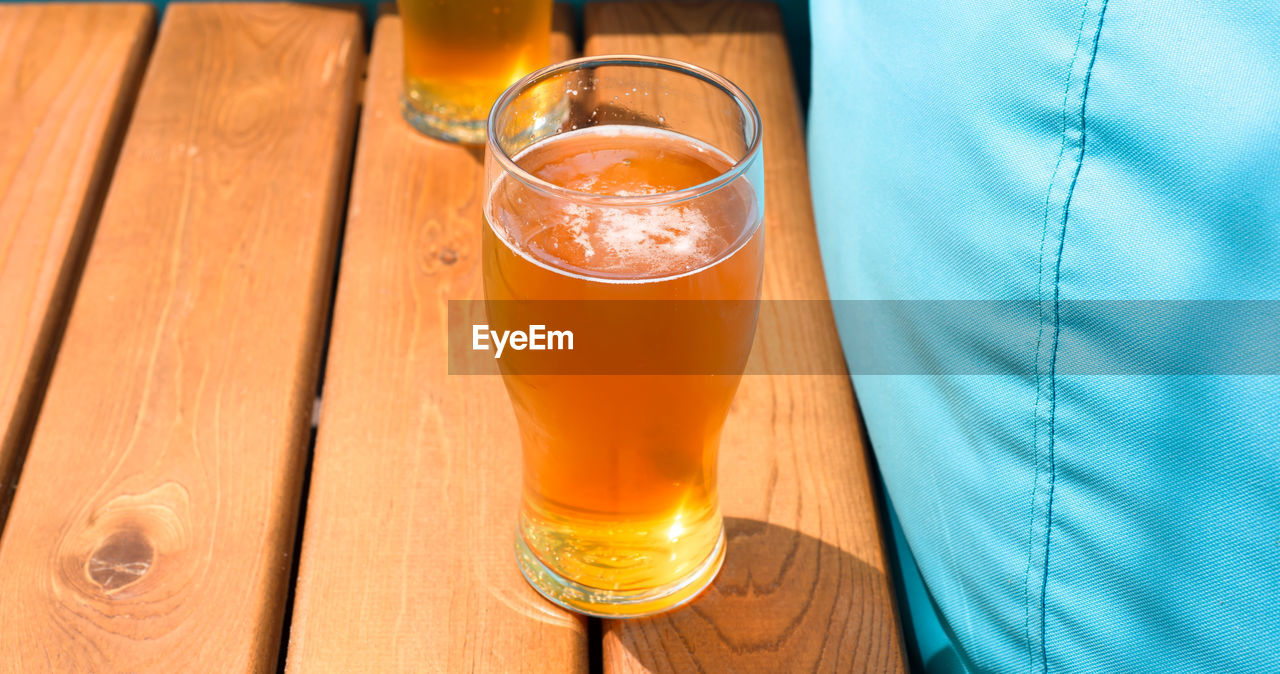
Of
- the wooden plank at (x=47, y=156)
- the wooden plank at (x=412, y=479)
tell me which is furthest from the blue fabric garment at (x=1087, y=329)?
the wooden plank at (x=47, y=156)

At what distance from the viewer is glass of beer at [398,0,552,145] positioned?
3.49 feet

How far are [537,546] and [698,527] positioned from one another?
0.35 feet

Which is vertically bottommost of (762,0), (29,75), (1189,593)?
(1189,593)

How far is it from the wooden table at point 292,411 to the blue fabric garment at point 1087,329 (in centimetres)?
9


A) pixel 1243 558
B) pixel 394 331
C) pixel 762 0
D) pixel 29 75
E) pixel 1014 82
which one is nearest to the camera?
pixel 1243 558

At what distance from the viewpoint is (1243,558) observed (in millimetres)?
571

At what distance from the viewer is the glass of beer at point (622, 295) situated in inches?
23.4

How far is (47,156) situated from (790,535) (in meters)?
0.78

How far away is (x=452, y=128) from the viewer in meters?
1.12

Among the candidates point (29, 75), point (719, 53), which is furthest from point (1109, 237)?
point (29, 75)

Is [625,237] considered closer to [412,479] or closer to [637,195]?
[637,195]

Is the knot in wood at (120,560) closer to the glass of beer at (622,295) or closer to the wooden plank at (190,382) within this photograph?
the wooden plank at (190,382)

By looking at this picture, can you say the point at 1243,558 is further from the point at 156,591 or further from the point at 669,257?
the point at 156,591

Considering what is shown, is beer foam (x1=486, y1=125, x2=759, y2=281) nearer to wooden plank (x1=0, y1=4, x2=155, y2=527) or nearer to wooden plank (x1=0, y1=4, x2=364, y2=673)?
wooden plank (x1=0, y1=4, x2=364, y2=673)
